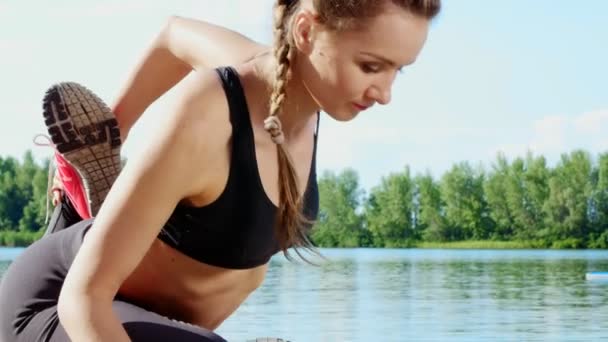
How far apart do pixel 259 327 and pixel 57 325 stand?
12.5 m

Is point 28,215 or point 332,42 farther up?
point 28,215

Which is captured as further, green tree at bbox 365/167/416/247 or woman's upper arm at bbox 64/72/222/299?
green tree at bbox 365/167/416/247

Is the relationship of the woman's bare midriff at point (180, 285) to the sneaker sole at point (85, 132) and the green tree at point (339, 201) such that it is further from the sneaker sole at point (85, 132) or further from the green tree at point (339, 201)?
the green tree at point (339, 201)

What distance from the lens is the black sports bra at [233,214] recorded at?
1843 millimetres

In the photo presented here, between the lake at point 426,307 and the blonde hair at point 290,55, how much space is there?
632 centimetres

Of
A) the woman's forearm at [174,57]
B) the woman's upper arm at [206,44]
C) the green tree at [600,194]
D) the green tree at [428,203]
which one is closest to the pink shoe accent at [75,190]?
the woman's forearm at [174,57]

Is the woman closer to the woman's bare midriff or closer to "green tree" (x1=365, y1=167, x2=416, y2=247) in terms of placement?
the woman's bare midriff

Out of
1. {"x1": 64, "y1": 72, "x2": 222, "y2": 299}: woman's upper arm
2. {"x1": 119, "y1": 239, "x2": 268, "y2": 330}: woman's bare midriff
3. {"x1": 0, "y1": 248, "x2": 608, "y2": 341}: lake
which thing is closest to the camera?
{"x1": 64, "y1": 72, "x2": 222, "y2": 299}: woman's upper arm

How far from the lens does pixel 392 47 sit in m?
1.82

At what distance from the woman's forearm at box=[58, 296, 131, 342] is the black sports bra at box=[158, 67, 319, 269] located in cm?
16

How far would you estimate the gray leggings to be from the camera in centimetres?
185

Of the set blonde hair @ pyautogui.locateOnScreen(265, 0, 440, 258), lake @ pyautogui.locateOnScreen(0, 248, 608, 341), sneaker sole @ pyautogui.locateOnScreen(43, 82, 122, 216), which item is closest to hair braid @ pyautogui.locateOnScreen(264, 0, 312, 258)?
blonde hair @ pyautogui.locateOnScreen(265, 0, 440, 258)

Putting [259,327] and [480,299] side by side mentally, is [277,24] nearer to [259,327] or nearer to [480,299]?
[259,327]

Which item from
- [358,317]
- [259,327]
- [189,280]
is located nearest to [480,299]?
[358,317]
